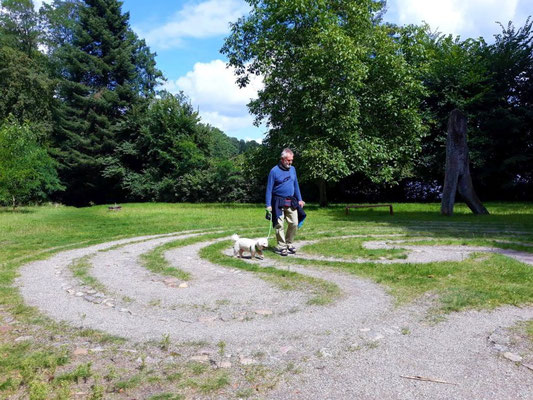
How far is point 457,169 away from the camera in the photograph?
17.7 metres

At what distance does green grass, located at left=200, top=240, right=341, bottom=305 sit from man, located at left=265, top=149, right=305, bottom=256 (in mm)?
1174

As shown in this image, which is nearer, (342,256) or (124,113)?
(342,256)

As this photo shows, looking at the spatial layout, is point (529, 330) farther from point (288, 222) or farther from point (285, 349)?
point (288, 222)

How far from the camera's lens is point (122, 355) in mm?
3615

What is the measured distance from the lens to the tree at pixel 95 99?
40156 mm

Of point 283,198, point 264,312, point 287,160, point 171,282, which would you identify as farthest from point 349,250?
point 264,312

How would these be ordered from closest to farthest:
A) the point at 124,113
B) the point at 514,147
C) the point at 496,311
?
1. the point at 496,311
2. the point at 514,147
3. the point at 124,113

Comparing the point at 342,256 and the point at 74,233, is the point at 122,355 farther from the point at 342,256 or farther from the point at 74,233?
the point at 74,233

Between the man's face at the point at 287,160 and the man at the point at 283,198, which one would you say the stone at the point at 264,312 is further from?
A: the man's face at the point at 287,160

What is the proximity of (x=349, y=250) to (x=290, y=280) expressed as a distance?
307 centimetres

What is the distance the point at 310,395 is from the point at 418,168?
30.5 m

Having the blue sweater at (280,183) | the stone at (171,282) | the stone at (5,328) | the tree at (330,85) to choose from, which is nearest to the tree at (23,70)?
the tree at (330,85)

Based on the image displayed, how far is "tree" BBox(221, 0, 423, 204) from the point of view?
21.4 metres

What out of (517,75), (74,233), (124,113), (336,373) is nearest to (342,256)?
(336,373)
